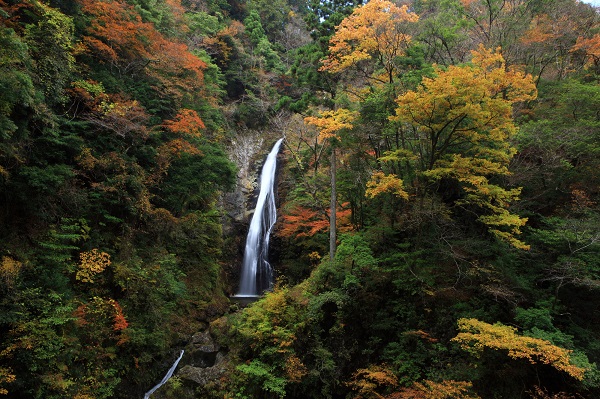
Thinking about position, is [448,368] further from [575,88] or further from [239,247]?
[239,247]

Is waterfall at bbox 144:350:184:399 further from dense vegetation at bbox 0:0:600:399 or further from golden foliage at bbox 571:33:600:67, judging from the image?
golden foliage at bbox 571:33:600:67

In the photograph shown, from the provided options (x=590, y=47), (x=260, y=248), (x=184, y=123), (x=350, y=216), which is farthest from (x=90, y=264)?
(x=590, y=47)

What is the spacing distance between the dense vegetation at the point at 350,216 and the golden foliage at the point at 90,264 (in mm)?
51

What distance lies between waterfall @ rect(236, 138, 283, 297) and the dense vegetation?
4.74 metres

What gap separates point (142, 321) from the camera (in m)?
10.7

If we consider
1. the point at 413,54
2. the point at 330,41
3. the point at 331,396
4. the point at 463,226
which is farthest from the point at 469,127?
the point at 331,396

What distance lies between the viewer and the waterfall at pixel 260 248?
61.7ft

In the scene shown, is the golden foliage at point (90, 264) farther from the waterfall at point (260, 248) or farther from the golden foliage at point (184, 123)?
the waterfall at point (260, 248)

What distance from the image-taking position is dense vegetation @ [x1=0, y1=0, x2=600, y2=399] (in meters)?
7.63

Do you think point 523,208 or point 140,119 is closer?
point 523,208

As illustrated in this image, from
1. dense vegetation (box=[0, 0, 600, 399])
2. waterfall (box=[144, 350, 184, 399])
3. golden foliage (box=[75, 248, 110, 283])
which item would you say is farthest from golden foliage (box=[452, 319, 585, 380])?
golden foliage (box=[75, 248, 110, 283])

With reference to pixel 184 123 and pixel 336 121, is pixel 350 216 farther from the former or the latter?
pixel 184 123

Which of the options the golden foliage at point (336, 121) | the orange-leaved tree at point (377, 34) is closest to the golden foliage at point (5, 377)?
the golden foliage at point (336, 121)

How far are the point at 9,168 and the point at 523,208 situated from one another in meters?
14.6
